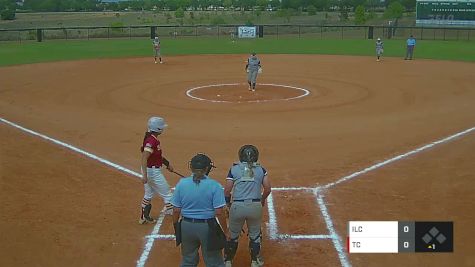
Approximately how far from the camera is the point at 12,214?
33.4 ft

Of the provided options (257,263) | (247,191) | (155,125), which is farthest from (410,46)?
(247,191)

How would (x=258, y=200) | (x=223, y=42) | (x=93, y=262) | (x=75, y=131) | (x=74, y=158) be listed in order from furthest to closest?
(x=223, y=42)
(x=75, y=131)
(x=74, y=158)
(x=93, y=262)
(x=258, y=200)

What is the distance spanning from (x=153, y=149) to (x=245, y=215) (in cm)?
244

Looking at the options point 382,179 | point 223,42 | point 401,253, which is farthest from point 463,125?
point 223,42

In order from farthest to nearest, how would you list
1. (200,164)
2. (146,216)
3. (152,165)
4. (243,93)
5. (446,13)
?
(446,13), (243,93), (146,216), (152,165), (200,164)

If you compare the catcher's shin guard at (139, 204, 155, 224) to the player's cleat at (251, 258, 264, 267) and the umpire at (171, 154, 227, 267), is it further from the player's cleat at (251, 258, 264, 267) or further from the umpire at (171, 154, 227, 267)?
the umpire at (171, 154, 227, 267)

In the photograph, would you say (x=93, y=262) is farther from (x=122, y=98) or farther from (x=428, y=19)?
(x=428, y=19)

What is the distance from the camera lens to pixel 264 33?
2520 inches

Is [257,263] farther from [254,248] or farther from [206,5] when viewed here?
[206,5]

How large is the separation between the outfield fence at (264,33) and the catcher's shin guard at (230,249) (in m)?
49.6

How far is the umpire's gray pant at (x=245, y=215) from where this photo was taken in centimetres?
740

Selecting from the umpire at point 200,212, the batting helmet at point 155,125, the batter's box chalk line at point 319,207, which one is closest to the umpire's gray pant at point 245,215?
the umpire at point 200,212

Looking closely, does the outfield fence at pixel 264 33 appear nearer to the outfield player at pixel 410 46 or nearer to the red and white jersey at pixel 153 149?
the outfield player at pixel 410 46

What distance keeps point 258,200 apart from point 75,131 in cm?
1141
